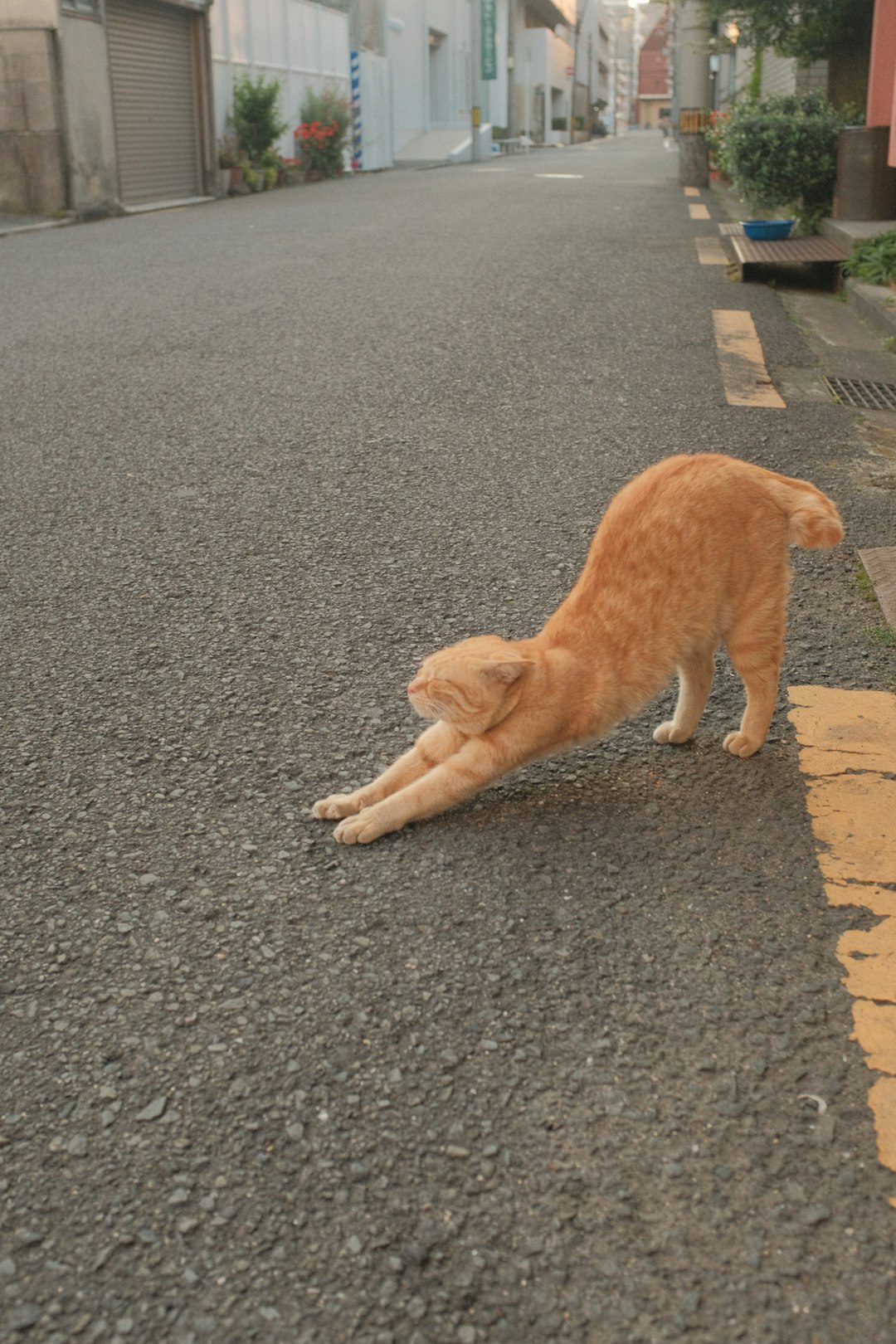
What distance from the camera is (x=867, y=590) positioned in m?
3.91

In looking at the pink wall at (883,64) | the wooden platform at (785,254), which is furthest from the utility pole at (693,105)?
the wooden platform at (785,254)

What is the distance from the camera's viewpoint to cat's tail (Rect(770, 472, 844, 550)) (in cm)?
278

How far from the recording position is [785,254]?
10.1 m

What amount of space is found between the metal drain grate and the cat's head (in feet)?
13.9

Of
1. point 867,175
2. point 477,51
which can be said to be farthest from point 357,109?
point 867,175

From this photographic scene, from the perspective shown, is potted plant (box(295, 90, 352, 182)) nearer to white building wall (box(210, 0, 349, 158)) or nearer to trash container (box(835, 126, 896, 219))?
white building wall (box(210, 0, 349, 158))

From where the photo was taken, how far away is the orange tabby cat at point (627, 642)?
2.60 meters

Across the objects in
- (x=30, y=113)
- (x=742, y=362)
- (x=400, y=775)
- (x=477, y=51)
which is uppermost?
(x=477, y=51)

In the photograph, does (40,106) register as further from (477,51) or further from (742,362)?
(477,51)

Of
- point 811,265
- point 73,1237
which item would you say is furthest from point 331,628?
point 811,265

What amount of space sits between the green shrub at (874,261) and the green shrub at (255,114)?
1515 cm

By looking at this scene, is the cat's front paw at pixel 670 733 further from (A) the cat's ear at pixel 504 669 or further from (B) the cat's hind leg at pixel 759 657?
(A) the cat's ear at pixel 504 669

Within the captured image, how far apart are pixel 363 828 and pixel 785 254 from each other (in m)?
8.92

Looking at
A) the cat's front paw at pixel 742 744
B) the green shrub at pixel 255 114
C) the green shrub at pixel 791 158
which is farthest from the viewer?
the green shrub at pixel 255 114
